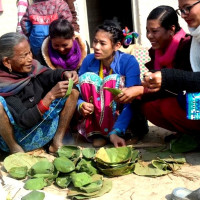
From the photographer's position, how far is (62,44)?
148 inches

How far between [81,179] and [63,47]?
179 centimetres

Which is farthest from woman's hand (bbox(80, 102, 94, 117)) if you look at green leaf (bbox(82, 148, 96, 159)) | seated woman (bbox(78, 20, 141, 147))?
green leaf (bbox(82, 148, 96, 159))

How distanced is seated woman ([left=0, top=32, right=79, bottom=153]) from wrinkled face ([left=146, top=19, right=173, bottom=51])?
0.80 metres

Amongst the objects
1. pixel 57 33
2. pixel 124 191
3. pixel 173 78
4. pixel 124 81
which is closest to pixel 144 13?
pixel 57 33

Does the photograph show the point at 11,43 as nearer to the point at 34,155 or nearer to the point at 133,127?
the point at 34,155

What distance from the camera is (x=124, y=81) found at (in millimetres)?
3248

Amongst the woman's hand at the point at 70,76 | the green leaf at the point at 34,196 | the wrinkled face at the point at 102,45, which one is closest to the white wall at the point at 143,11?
the wrinkled face at the point at 102,45

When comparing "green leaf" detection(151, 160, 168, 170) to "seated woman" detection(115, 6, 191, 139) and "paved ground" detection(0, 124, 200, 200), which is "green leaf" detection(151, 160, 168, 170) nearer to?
"paved ground" detection(0, 124, 200, 200)

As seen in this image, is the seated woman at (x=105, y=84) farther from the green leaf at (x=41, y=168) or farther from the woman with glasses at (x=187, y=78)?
the green leaf at (x=41, y=168)

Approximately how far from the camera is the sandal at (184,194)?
209 centimetres

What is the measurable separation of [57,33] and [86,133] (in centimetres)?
112

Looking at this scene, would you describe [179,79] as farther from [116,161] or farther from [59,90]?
[59,90]

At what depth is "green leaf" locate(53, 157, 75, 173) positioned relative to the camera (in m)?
2.53

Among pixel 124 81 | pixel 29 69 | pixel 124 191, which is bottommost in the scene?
pixel 124 191
